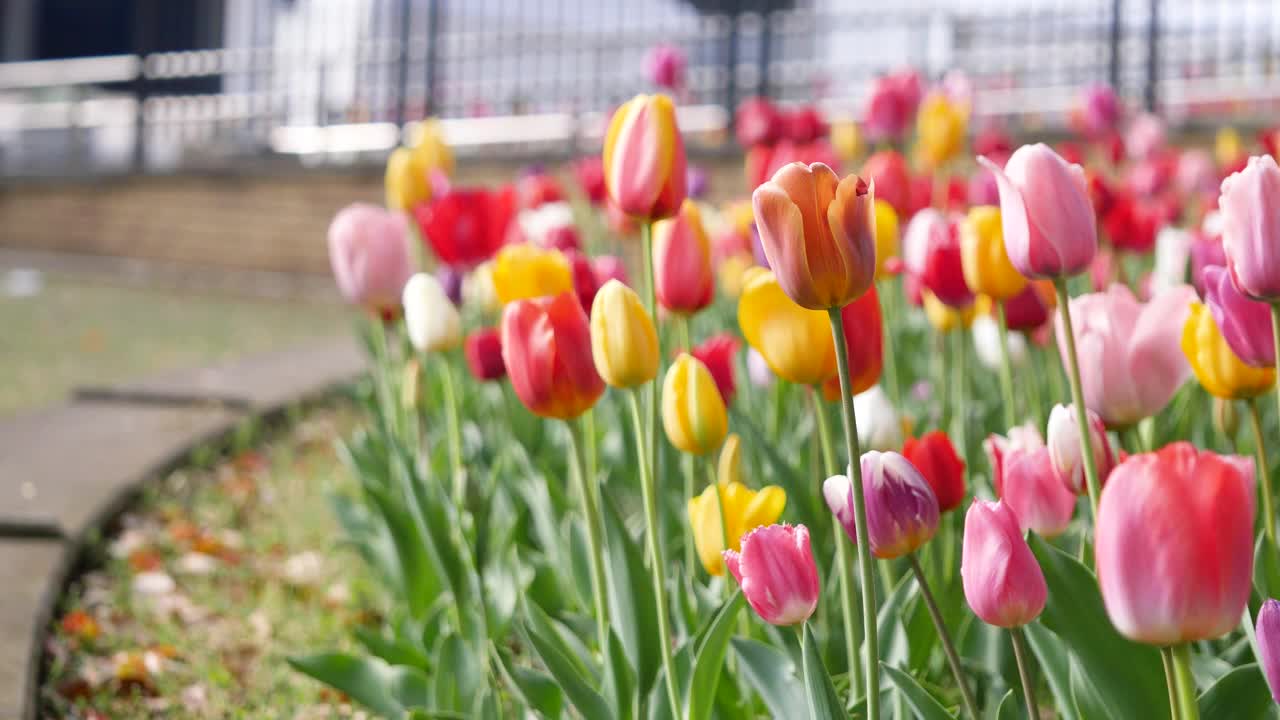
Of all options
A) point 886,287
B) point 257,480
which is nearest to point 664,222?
point 886,287

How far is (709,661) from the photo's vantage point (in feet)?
3.07

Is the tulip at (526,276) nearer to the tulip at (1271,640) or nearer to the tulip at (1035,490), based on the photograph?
the tulip at (1035,490)

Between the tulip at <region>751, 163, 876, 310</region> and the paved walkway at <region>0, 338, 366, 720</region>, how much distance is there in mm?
1096

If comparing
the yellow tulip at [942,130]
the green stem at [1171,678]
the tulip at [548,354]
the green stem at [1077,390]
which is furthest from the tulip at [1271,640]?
the yellow tulip at [942,130]

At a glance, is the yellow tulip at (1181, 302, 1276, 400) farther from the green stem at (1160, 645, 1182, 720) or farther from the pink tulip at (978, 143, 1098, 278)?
the green stem at (1160, 645, 1182, 720)

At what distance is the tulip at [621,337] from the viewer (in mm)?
932

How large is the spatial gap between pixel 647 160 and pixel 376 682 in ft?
2.23

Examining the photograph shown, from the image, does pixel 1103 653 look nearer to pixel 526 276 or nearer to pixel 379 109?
pixel 526 276

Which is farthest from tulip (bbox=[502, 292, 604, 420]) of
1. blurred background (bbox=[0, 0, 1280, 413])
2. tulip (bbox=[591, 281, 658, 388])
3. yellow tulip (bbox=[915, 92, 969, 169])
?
blurred background (bbox=[0, 0, 1280, 413])

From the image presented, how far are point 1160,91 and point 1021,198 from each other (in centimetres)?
866

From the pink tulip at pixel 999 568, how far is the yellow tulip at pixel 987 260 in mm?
530

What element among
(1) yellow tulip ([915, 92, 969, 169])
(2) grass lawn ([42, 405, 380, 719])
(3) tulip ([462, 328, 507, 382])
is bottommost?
(2) grass lawn ([42, 405, 380, 719])

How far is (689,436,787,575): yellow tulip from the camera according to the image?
1.00m

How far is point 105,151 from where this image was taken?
1389 cm
